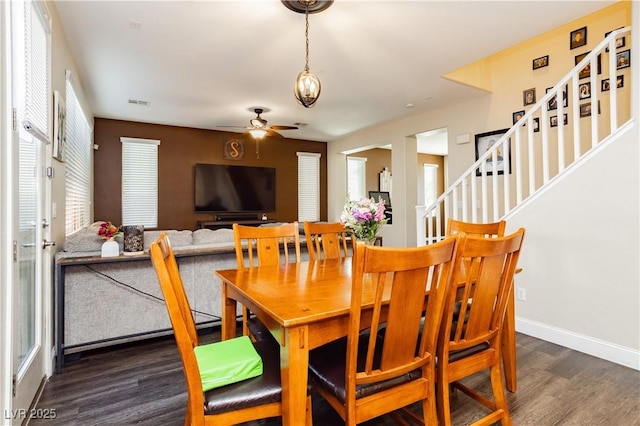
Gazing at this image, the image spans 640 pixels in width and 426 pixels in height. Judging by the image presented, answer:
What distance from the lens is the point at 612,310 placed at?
261 centimetres

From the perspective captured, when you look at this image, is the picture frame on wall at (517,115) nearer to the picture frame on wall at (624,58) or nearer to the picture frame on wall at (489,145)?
the picture frame on wall at (489,145)

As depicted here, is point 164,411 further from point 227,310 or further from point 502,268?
point 502,268

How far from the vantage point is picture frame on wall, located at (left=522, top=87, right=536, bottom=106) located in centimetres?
445

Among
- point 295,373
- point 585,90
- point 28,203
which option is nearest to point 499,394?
point 295,373

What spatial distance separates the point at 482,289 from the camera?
5.05 feet

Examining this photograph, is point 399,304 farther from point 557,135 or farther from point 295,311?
point 557,135

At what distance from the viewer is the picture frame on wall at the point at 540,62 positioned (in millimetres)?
4355

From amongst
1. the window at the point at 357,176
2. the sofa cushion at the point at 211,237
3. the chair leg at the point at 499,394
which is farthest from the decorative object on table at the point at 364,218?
the window at the point at 357,176

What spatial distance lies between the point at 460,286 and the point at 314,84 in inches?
71.6

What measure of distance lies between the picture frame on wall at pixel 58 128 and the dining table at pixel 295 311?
1.77m

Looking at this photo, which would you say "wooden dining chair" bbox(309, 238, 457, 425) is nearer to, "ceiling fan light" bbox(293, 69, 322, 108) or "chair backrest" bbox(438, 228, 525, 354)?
"chair backrest" bbox(438, 228, 525, 354)

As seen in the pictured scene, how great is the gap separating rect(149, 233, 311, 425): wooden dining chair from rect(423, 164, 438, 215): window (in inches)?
388

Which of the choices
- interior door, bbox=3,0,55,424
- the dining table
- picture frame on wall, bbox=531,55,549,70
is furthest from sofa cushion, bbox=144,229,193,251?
picture frame on wall, bbox=531,55,549,70

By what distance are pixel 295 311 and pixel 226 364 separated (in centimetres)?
35
